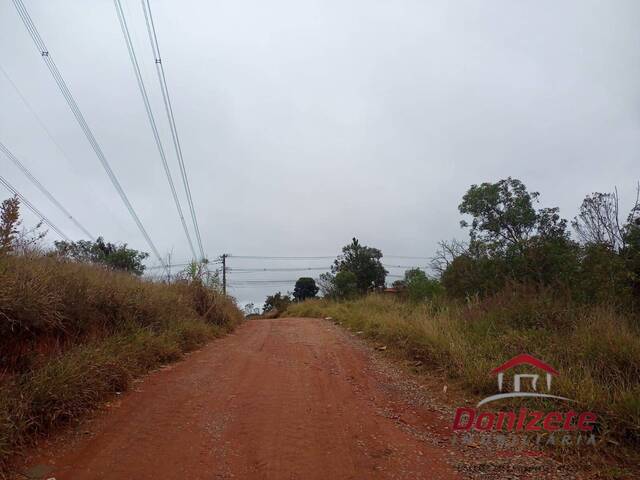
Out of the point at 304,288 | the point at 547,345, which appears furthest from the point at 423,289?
the point at 304,288

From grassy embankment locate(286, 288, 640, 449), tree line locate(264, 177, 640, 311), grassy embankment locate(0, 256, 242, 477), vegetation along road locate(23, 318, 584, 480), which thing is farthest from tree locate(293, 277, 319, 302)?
vegetation along road locate(23, 318, 584, 480)

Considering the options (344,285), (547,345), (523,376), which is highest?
(344,285)

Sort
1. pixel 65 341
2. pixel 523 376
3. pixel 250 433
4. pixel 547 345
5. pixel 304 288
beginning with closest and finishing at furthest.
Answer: pixel 250 433 → pixel 523 376 → pixel 65 341 → pixel 547 345 → pixel 304 288

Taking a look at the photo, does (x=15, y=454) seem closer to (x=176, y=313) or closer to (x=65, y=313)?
(x=65, y=313)

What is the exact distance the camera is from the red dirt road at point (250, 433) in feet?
11.2

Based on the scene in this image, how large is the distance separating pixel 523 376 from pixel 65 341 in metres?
6.12

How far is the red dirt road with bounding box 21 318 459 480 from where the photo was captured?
341cm

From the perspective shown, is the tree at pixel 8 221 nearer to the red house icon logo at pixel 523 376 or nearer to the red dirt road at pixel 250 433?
the red dirt road at pixel 250 433

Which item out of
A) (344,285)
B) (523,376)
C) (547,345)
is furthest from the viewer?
(344,285)

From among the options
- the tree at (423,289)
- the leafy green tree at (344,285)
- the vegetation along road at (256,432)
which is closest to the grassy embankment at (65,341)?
the vegetation along road at (256,432)

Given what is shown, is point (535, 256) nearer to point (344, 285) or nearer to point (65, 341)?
point (65, 341)

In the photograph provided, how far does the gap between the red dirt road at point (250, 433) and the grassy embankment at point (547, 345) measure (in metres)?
1.39

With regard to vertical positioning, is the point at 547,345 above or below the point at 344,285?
below

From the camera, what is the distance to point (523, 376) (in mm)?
5355
